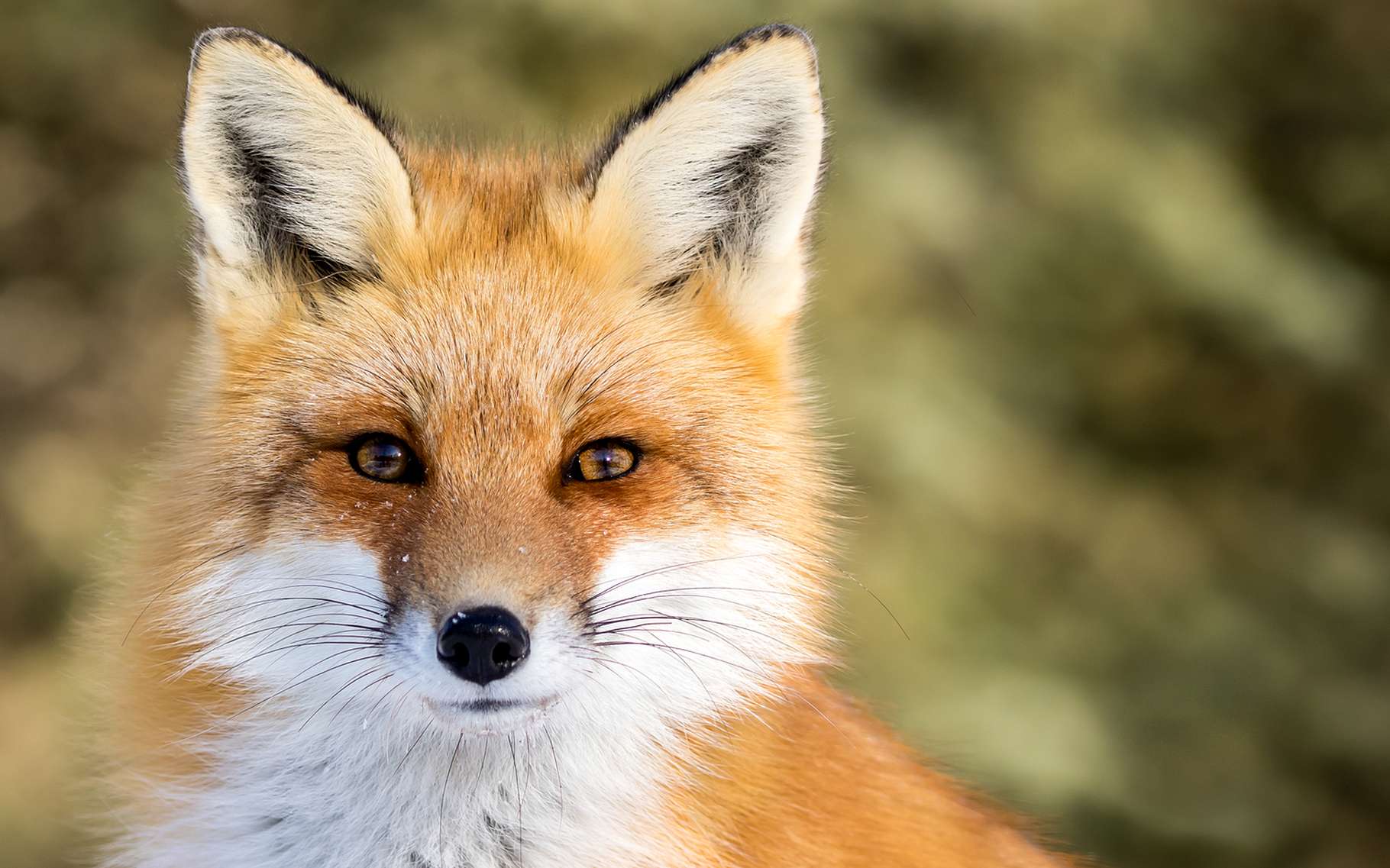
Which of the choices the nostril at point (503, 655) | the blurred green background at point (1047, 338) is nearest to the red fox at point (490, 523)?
the nostril at point (503, 655)

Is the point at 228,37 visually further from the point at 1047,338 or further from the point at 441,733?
the point at 1047,338

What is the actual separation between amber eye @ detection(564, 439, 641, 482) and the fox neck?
0.43 metres

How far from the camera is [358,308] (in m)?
2.54

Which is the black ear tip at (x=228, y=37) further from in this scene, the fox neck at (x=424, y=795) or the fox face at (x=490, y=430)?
the fox neck at (x=424, y=795)

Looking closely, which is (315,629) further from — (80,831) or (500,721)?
(80,831)

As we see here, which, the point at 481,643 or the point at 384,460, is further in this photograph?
the point at 384,460

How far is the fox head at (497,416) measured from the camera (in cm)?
220

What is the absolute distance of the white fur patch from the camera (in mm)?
2291

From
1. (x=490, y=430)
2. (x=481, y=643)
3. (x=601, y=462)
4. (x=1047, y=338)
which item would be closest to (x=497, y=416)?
(x=490, y=430)

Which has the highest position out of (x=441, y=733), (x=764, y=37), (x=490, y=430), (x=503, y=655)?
(x=764, y=37)

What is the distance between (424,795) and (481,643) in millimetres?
460

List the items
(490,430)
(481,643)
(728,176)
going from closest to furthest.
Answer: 1. (481,643)
2. (490,430)
3. (728,176)

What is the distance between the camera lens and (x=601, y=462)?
2.39 m

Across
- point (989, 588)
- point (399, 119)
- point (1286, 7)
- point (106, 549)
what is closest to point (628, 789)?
point (106, 549)
